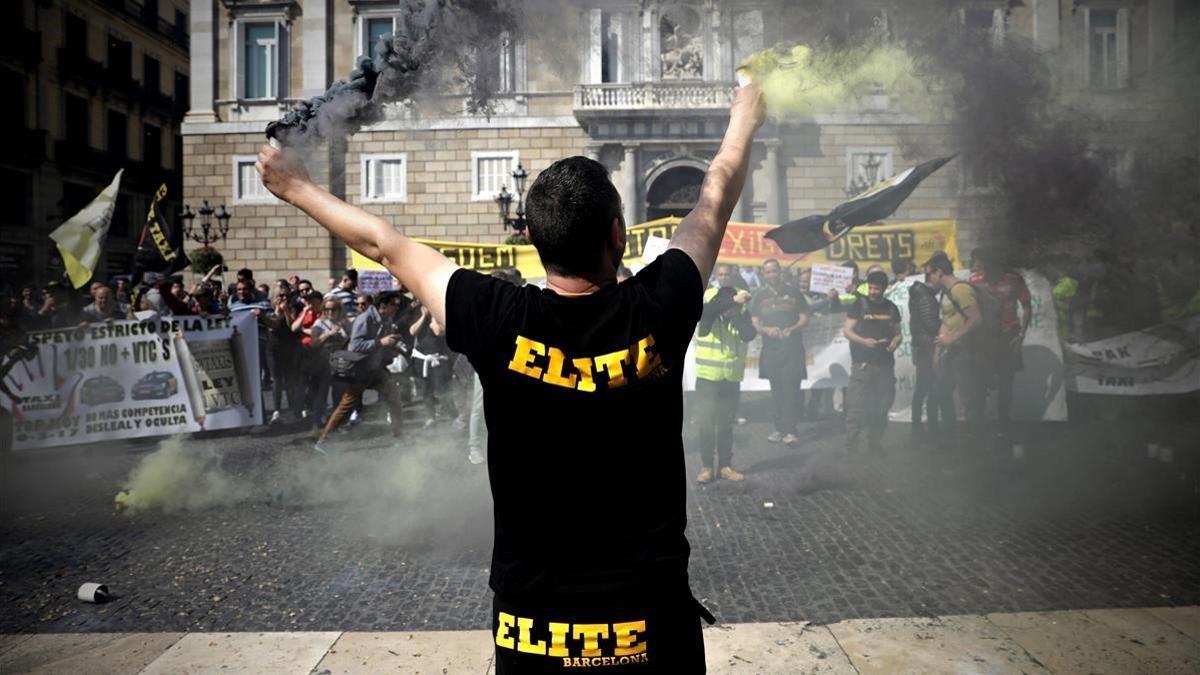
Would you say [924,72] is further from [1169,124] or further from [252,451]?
[252,451]

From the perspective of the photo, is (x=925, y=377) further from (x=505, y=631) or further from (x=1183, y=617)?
(x=505, y=631)

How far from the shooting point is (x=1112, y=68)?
6449 millimetres

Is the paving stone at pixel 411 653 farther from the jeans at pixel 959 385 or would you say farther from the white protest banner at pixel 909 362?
the white protest banner at pixel 909 362

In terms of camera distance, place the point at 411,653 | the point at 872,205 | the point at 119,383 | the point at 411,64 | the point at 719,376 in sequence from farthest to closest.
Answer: the point at 119,383, the point at 719,376, the point at 872,205, the point at 411,653, the point at 411,64

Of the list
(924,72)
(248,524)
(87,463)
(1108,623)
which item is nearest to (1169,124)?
(924,72)

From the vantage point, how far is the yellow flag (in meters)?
8.74

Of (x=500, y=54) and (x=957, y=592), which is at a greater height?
(x=500, y=54)

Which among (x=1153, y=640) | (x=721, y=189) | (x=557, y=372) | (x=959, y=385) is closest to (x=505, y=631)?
(x=557, y=372)

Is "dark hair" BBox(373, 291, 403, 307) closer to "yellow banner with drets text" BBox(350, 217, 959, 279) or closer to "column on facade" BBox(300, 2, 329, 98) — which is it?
"yellow banner with drets text" BBox(350, 217, 959, 279)

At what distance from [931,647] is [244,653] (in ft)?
10.2

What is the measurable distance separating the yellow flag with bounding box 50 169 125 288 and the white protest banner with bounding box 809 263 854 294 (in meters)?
8.54

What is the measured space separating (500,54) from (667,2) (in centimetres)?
192

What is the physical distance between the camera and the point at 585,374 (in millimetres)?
1498

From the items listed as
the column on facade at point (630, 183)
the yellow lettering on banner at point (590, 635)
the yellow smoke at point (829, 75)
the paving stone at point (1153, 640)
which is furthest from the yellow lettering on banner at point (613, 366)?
the column on facade at point (630, 183)
